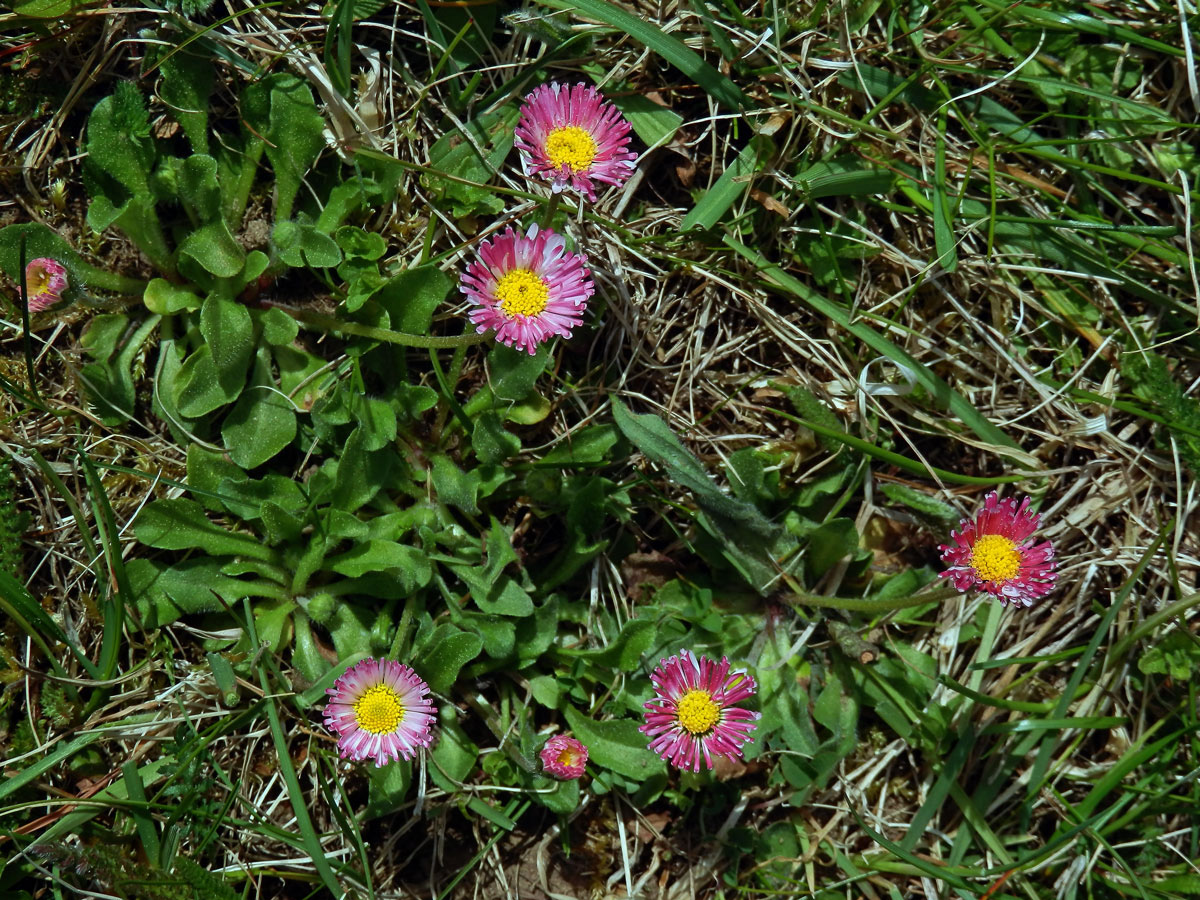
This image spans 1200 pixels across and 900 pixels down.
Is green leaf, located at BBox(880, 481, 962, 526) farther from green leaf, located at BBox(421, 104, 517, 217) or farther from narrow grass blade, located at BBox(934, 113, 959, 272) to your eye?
green leaf, located at BBox(421, 104, 517, 217)

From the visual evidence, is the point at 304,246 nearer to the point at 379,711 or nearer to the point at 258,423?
the point at 258,423

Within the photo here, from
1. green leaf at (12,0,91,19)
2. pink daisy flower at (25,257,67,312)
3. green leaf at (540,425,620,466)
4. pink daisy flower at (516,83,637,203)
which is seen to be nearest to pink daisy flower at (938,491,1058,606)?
green leaf at (540,425,620,466)

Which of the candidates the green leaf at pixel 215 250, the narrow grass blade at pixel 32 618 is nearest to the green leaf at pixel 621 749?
the narrow grass blade at pixel 32 618

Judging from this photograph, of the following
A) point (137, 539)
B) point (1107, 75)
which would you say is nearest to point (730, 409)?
point (1107, 75)

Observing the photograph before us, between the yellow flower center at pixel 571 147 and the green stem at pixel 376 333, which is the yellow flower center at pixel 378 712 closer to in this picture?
the green stem at pixel 376 333

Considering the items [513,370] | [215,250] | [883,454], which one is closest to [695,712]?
[883,454]
